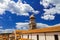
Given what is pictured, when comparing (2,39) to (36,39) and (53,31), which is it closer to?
(36,39)

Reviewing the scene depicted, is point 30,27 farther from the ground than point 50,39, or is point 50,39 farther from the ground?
point 30,27

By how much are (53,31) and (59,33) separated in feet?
3.09

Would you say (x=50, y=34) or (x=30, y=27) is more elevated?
(x=30, y=27)

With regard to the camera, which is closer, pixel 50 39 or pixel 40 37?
pixel 50 39

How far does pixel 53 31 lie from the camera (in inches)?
728

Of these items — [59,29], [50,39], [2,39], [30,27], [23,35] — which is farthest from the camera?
[30,27]

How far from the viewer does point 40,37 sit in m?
22.7

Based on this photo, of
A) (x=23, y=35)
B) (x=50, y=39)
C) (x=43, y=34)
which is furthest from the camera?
(x=23, y=35)

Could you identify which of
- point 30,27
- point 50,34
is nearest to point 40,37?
point 50,34

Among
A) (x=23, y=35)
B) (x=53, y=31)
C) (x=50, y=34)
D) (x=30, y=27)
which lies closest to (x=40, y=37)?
(x=50, y=34)

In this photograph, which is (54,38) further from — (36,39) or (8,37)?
(8,37)

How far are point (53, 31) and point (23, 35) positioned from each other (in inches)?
630

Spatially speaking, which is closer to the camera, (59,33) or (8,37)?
(59,33)

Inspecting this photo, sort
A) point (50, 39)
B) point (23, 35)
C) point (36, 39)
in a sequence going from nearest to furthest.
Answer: point (50, 39) → point (36, 39) → point (23, 35)
